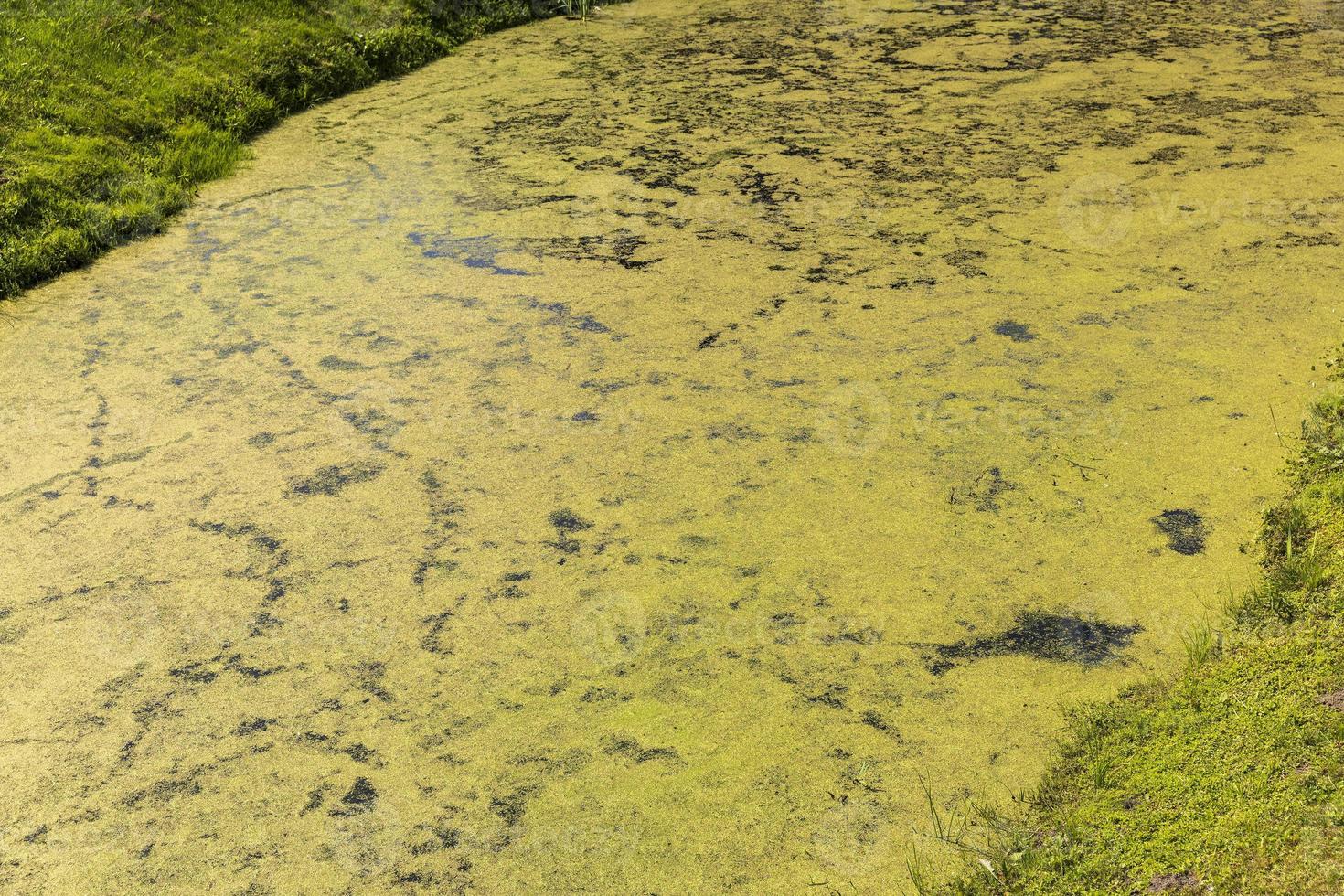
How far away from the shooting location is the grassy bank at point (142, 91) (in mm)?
3076

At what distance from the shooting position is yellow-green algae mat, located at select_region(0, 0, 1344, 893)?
1.44m

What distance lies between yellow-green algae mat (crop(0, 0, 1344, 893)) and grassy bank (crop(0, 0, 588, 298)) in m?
0.16

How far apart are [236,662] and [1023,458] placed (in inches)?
51.2

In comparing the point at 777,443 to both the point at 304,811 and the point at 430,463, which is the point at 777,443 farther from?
the point at 304,811

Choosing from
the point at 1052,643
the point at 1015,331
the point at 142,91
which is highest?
the point at 142,91

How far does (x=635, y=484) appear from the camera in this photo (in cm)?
203

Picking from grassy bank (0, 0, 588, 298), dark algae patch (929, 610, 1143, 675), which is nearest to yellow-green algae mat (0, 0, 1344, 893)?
dark algae patch (929, 610, 1143, 675)

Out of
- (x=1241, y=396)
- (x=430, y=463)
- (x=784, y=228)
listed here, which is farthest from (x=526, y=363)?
(x=1241, y=396)

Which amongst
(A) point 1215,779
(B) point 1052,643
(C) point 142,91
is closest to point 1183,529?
(B) point 1052,643

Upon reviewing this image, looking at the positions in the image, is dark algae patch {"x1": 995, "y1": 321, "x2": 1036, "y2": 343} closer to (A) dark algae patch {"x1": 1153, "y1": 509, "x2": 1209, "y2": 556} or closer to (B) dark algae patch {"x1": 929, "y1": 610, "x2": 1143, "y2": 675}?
(A) dark algae patch {"x1": 1153, "y1": 509, "x2": 1209, "y2": 556}

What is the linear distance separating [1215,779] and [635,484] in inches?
40.9

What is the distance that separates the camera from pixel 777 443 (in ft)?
6.93

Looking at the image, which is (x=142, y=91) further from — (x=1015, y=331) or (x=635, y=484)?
(x=1015, y=331)

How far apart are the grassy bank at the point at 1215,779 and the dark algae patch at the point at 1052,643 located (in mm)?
89
